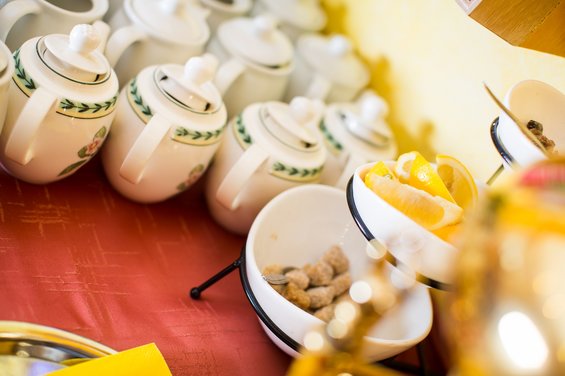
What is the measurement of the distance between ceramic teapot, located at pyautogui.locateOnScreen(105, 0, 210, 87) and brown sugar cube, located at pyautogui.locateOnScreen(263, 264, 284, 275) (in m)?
0.42

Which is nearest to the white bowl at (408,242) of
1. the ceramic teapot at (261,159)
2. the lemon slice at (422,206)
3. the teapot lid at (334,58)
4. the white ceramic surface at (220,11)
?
the lemon slice at (422,206)

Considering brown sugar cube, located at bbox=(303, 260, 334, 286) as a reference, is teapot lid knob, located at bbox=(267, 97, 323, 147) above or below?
above

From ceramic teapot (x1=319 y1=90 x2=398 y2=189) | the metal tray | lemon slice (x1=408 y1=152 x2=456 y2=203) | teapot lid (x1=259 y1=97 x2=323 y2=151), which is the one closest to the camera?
the metal tray

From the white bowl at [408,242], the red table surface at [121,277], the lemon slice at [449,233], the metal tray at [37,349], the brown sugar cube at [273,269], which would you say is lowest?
the red table surface at [121,277]

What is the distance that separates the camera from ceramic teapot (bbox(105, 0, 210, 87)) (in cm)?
88

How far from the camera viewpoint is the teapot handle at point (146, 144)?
2.44 feet

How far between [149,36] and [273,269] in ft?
1.49

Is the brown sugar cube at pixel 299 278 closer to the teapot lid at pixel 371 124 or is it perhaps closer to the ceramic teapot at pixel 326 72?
the teapot lid at pixel 371 124

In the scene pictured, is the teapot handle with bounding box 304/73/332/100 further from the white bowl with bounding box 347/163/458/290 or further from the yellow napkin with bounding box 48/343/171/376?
the yellow napkin with bounding box 48/343/171/376

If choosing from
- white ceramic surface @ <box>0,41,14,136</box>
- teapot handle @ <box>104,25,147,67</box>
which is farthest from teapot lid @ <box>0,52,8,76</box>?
teapot handle @ <box>104,25,147,67</box>

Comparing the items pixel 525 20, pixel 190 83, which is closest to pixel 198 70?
pixel 190 83

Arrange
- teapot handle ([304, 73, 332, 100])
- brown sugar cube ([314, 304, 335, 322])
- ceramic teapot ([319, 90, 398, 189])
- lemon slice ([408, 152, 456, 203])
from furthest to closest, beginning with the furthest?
teapot handle ([304, 73, 332, 100]) < ceramic teapot ([319, 90, 398, 189]) < brown sugar cube ([314, 304, 335, 322]) < lemon slice ([408, 152, 456, 203])

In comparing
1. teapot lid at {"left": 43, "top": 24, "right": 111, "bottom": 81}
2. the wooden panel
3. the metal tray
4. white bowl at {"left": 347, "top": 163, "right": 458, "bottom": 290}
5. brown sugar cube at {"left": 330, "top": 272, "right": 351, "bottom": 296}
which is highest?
the wooden panel

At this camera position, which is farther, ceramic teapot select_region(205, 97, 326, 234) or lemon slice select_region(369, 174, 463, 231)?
ceramic teapot select_region(205, 97, 326, 234)
